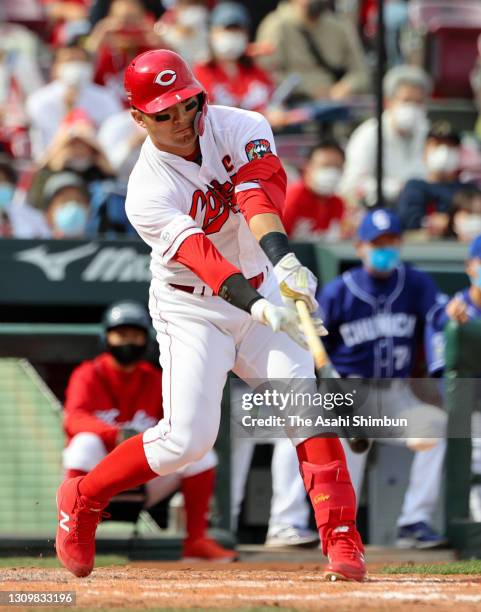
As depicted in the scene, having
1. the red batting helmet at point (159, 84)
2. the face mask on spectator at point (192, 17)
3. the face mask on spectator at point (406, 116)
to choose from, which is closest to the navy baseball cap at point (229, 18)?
the face mask on spectator at point (192, 17)

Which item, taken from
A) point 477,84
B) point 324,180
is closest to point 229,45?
point 324,180

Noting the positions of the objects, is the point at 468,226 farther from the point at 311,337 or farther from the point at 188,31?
the point at 311,337

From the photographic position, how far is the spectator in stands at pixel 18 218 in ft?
26.8

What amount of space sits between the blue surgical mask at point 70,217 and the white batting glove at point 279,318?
13.4ft

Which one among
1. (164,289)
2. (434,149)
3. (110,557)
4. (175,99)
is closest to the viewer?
(175,99)

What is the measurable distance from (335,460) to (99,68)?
6.10m

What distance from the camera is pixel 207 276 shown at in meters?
4.19

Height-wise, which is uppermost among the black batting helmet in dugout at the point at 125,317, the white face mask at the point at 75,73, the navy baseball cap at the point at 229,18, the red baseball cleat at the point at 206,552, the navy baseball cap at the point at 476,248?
the navy baseball cap at the point at 229,18

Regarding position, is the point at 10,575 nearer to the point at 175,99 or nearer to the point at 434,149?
the point at 175,99

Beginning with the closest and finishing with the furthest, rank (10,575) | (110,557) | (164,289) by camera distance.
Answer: (164,289) < (10,575) < (110,557)

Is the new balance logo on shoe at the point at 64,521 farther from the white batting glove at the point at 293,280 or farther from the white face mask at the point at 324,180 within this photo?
the white face mask at the point at 324,180

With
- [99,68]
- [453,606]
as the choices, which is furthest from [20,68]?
[453,606]

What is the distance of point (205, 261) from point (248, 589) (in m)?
1.07

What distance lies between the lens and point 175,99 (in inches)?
167
